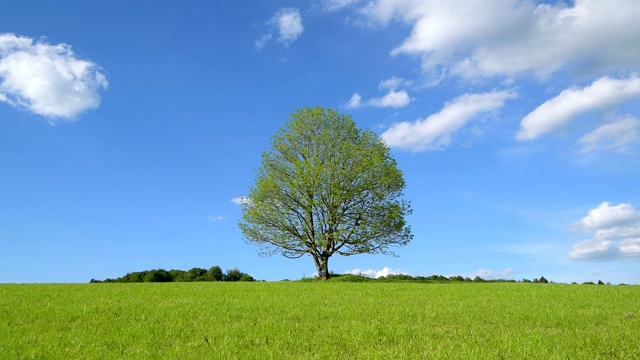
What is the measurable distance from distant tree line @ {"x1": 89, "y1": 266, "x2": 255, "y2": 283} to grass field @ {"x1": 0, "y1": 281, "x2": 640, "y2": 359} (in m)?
25.5

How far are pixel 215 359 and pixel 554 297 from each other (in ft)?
66.3

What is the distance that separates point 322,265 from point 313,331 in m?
28.6

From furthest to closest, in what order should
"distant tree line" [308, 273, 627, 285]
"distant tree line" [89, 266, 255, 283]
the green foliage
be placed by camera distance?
the green foliage → "distant tree line" [89, 266, 255, 283] → "distant tree line" [308, 273, 627, 285]

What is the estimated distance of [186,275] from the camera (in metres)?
48.1

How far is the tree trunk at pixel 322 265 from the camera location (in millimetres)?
40719

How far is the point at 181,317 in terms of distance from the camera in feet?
49.3

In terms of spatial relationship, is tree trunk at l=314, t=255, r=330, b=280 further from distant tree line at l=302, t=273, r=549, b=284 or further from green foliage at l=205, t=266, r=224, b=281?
green foliage at l=205, t=266, r=224, b=281

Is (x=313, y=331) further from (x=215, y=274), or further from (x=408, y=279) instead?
(x=215, y=274)

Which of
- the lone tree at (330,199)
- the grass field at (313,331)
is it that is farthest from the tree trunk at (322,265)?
the grass field at (313,331)

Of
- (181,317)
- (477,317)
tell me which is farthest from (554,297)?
(181,317)

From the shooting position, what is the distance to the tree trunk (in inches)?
1603

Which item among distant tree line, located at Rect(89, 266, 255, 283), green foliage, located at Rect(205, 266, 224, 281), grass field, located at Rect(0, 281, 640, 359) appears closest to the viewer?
grass field, located at Rect(0, 281, 640, 359)

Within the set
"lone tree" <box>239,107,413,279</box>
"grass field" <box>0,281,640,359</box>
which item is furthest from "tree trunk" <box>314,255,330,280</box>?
"grass field" <box>0,281,640,359</box>

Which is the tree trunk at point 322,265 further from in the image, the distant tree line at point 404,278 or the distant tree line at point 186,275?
the distant tree line at point 186,275
